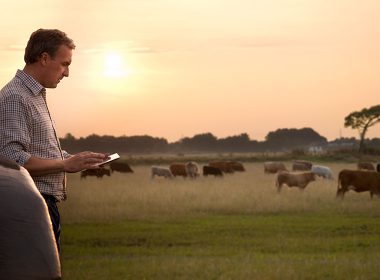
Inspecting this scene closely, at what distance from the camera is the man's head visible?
15.6 ft

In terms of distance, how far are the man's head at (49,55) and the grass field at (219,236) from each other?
7.86 m

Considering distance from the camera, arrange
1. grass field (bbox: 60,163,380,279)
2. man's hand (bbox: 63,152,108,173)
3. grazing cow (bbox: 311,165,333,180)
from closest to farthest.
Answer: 1. man's hand (bbox: 63,152,108,173)
2. grass field (bbox: 60,163,380,279)
3. grazing cow (bbox: 311,165,333,180)

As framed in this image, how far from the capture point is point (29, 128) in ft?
15.9

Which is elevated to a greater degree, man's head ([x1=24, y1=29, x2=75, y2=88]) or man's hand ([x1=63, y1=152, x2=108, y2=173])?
man's head ([x1=24, y1=29, x2=75, y2=88])

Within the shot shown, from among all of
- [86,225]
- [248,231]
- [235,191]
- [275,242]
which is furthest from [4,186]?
[235,191]

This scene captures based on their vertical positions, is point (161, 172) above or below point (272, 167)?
below

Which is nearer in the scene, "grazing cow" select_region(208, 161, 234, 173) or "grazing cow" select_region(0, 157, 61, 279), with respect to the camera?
"grazing cow" select_region(0, 157, 61, 279)

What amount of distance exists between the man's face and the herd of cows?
3901 millimetres

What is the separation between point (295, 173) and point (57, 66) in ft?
112

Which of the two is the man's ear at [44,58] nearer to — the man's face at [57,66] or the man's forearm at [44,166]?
the man's face at [57,66]

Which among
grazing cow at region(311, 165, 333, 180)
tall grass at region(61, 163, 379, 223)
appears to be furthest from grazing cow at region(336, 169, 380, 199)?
grazing cow at region(311, 165, 333, 180)

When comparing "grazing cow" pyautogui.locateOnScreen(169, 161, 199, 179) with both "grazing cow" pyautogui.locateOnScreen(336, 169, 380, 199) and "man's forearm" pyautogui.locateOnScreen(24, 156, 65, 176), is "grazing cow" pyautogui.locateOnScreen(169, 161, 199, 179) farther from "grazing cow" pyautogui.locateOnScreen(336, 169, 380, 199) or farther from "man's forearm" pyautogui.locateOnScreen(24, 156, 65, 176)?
"man's forearm" pyautogui.locateOnScreen(24, 156, 65, 176)

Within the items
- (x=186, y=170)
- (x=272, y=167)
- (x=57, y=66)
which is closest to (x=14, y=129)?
(x=57, y=66)

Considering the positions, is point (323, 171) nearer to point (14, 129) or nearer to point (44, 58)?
point (44, 58)
